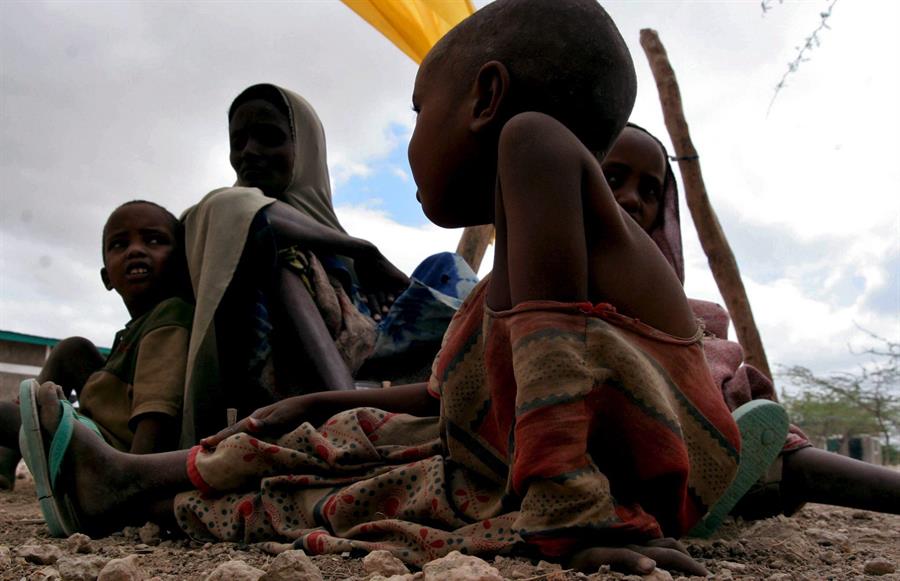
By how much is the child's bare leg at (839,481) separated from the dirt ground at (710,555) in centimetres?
8

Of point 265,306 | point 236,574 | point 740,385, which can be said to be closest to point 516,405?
point 236,574

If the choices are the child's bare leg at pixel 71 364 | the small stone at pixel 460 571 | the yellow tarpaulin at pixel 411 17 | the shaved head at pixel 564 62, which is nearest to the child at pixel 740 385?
the shaved head at pixel 564 62

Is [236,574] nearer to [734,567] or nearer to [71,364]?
[734,567]

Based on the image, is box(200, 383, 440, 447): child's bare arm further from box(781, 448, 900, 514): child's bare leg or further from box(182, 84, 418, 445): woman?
box(781, 448, 900, 514): child's bare leg

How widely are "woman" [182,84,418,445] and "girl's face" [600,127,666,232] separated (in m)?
1.09

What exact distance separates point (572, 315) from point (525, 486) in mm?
248

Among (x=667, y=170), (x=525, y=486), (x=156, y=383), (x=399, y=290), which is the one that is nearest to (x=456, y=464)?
(x=525, y=486)

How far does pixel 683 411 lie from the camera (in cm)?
129

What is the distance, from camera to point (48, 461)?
1.73 metres

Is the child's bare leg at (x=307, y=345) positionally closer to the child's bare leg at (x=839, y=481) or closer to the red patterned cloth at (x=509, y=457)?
the red patterned cloth at (x=509, y=457)

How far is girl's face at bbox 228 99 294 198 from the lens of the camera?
348cm

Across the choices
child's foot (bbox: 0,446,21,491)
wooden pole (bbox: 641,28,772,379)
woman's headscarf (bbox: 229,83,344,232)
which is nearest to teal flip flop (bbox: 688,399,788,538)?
woman's headscarf (bbox: 229,83,344,232)

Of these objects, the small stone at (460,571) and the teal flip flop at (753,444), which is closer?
the small stone at (460,571)

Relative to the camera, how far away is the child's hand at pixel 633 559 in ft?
3.45
